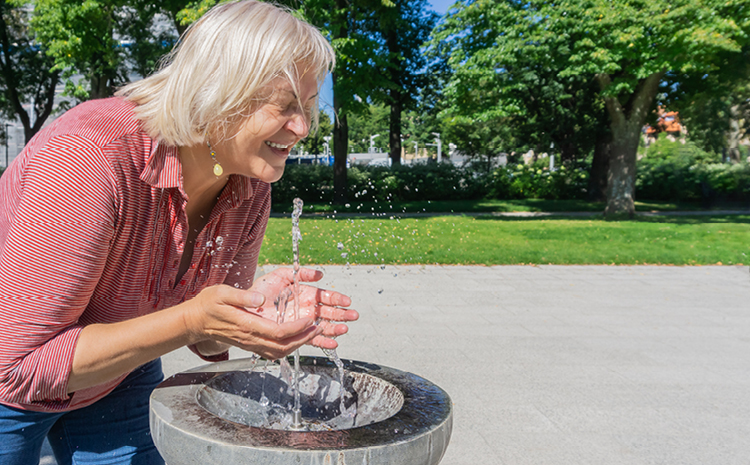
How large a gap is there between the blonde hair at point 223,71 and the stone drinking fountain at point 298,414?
44cm

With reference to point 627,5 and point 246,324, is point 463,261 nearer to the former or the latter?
point 246,324

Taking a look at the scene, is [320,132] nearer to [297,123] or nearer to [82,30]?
[82,30]

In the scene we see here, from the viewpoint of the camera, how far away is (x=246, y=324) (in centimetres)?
139

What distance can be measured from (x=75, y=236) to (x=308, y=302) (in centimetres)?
62

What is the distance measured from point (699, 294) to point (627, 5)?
10.2 m

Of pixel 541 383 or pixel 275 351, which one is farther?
pixel 541 383

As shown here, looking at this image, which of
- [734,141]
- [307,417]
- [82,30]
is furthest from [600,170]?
[307,417]

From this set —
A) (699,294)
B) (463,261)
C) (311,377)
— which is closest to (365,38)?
(463,261)

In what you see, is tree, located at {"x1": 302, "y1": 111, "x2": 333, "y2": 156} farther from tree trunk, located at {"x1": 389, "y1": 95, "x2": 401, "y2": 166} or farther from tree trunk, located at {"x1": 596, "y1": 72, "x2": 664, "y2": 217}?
tree trunk, located at {"x1": 596, "y1": 72, "x2": 664, "y2": 217}

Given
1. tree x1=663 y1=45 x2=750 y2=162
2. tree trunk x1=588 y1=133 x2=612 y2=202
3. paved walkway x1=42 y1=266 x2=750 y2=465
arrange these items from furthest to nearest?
tree trunk x1=588 y1=133 x2=612 y2=202
tree x1=663 y1=45 x2=750 y2=162
paved walkway x1=42 y1=266 x2=750 y2=465

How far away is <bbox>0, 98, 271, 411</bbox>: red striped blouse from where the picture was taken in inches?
51.3

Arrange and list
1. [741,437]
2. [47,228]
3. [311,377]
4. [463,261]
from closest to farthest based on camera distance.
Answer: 1. [47,228]
2. [311,377]
3. [741,437]
4. [463,261]

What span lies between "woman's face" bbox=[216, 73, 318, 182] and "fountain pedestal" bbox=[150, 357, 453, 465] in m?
0.61

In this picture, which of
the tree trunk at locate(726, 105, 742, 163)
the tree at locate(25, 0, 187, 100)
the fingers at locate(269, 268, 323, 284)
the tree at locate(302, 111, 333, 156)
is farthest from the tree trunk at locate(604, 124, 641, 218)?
the fingers at locate(269, 268, 323, 284)
